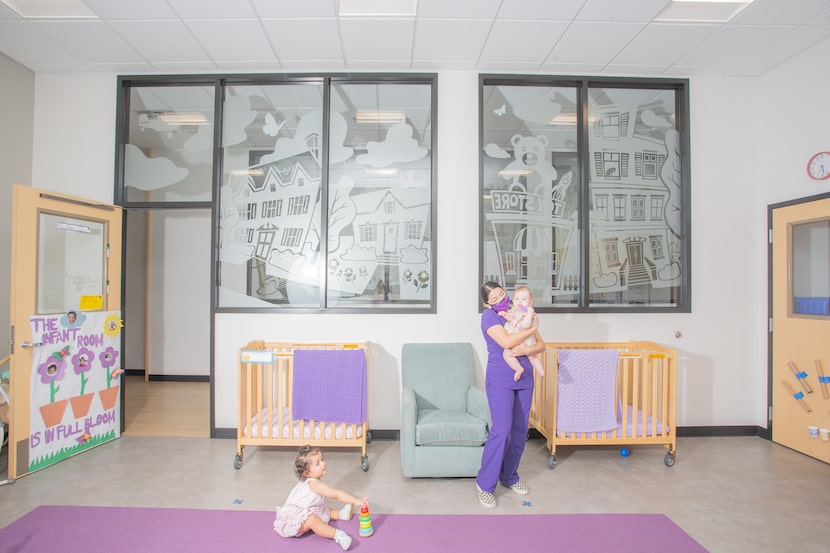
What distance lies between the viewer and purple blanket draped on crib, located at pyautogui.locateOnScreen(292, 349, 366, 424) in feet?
10.6

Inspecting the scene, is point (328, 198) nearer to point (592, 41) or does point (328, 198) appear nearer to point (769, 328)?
point (592, 41)

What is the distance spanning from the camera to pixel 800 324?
11.8ft

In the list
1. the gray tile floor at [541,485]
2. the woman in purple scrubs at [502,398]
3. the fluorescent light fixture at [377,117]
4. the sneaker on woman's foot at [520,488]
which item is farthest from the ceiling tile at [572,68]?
the sneaker on woman's foot at [520,488]

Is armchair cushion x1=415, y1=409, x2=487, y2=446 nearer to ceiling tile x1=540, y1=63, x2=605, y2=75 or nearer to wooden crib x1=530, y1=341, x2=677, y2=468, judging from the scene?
wooden crib x1=530, y1=341, x2=677, y2=468

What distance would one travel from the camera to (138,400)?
4992 mm

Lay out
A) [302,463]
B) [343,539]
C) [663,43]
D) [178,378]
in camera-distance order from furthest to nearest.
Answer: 1. [178,378]
2. [663,43]
3. [302,463]
4. [343,539]

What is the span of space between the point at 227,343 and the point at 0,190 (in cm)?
218

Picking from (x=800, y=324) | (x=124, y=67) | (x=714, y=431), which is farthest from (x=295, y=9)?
(x=714, y=431)

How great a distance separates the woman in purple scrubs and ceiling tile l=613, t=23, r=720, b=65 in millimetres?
2371

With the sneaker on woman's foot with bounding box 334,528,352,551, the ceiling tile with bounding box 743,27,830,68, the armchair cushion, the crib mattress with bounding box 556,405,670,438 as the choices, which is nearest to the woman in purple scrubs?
the armchair cushion

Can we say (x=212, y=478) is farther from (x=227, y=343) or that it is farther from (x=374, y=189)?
(x=374, y=189)

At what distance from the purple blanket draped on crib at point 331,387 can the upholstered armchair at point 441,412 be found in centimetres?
35

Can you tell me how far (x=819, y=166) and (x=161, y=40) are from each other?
17.2 ft

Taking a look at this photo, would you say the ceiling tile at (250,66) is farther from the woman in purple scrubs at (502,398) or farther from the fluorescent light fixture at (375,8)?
the woman in purple scrubs at (502,398)
